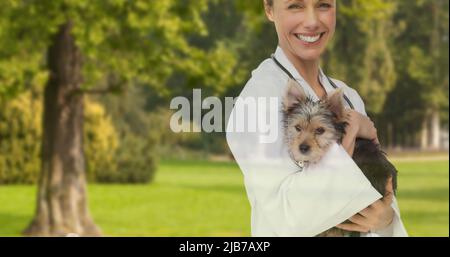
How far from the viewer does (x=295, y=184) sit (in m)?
2.18

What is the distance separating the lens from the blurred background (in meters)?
7.71

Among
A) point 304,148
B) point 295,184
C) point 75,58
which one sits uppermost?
point 75,58

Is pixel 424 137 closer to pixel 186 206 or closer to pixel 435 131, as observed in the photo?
pixel 435 131

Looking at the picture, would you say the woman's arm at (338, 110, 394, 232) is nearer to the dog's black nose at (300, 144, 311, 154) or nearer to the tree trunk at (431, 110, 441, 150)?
the dog's black nose at (300, 144, 311, 154)

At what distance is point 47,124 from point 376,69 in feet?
21.3

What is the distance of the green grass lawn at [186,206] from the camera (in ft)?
45.4

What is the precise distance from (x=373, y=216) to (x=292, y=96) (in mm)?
479

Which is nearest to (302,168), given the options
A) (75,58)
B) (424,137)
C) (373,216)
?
(373,216)

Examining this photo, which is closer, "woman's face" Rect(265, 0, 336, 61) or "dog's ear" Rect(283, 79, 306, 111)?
"dog's ear" Rect(283, 79, 306, 111)

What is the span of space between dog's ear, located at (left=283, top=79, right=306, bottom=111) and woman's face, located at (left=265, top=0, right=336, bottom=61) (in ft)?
0.75

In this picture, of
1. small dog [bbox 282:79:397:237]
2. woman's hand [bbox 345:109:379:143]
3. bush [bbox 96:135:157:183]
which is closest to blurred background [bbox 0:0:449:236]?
bush [bbox 96:135:157:183]

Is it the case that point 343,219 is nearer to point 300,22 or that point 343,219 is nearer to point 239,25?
point 300,22

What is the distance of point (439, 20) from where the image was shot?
7.08m

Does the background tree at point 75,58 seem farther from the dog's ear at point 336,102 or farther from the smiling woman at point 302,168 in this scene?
the dog's ear at point 336,102
